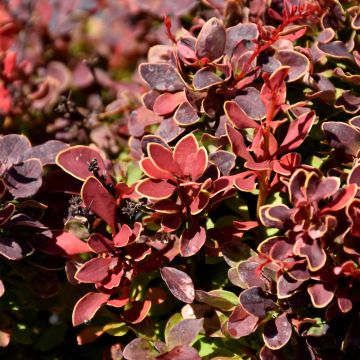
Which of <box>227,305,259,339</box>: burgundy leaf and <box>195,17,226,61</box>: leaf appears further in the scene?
<box>195,17,226,61</box>: leaf

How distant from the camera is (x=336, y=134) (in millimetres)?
1373

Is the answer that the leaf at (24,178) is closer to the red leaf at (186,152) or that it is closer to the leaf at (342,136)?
the red leaf at (186,152)

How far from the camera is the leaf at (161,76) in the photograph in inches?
59.1

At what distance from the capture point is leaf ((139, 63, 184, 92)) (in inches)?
59.1

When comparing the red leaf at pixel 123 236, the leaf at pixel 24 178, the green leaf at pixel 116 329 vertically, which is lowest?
the green leaf at pixel 116 329

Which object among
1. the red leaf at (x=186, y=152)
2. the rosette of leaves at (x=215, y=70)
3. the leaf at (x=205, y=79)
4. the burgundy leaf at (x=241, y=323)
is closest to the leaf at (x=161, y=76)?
the rosette of leaves at (x=215, y=70)

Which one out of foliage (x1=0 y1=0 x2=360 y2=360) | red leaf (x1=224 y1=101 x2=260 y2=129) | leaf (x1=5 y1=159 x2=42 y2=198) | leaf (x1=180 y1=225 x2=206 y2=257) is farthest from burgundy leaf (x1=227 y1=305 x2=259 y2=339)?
leaf (x1=5 y1=159 x2=42 y2=198)

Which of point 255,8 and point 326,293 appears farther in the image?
point 255,8

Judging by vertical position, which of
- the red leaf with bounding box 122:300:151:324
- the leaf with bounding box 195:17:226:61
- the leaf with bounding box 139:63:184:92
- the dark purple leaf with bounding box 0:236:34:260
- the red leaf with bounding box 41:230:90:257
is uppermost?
the leaf with bounding box 195:17:226:61

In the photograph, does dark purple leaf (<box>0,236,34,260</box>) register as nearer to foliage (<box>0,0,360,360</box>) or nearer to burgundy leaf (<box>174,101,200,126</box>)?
foliage (<box>0,0,360,360</box>)

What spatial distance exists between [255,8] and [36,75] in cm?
90

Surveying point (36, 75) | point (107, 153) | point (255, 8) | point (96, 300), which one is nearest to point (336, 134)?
point (255, 8)

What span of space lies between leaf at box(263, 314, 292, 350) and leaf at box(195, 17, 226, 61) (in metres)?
0.59

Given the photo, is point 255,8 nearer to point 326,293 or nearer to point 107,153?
point 107,153
